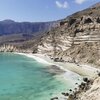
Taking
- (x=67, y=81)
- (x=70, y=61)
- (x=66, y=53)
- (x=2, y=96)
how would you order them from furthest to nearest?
(x=66, y=53) → (x=70, y=61) → (x=67, y=81) → (x=2, y=96)

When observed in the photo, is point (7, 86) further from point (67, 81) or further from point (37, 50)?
point (37, 50)

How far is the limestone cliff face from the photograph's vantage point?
336ft

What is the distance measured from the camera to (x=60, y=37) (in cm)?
13662

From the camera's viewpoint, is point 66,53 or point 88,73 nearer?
point 88,73

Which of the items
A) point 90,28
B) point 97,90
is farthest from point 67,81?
point 90,28

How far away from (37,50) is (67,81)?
108 meters

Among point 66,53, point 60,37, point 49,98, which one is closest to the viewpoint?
point 49,98

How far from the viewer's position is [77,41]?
390 ft

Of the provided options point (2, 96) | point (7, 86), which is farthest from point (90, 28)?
point (2, 96)

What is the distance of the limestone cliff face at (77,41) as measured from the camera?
102m

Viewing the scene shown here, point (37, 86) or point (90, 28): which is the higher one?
point (90, 28)

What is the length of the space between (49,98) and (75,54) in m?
64.2

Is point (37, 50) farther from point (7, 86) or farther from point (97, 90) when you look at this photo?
point (97, 90)

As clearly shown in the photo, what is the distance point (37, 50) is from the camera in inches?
6786
